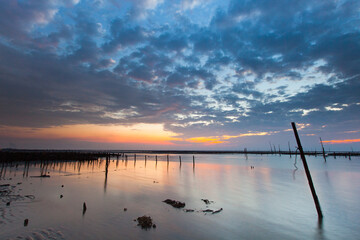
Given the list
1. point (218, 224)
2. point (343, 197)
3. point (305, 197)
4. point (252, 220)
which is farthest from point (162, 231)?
point (343, 197)

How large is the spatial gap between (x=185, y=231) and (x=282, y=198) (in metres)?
14.2

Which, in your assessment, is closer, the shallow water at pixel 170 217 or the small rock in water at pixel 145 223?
the shallow water at pixel 170 217

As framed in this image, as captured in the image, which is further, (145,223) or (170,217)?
(170,217)

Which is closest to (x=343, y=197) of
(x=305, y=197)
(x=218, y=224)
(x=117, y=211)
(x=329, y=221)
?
(x=305, y=197)

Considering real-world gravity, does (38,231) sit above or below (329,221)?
above

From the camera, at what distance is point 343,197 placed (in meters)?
21.3

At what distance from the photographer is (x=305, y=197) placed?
20.5 metres

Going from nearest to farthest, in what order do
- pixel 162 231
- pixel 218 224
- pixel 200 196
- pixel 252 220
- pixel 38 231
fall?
pixel 38 231, pixel 162 231, pixel 218 224, pixel 252 220, pixel 200 196

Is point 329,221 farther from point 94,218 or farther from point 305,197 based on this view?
point 94,218

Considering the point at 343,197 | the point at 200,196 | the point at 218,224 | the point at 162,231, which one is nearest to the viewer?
the point at 162,231

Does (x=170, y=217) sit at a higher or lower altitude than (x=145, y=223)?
lower

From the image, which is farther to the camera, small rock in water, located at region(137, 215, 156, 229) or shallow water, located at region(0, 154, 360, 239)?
small rock in water, located at region(137, 215, 156, 229)

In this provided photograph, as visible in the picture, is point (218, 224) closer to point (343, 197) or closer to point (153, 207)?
point (153, 207)

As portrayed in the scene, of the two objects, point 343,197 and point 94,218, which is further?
point 343,197
